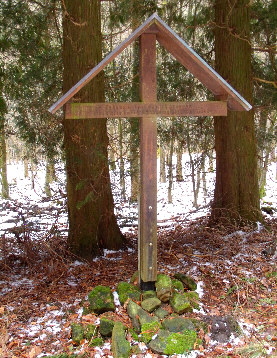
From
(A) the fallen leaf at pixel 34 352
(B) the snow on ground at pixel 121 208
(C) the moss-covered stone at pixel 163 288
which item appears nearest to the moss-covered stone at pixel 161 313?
(C) the moss-covered stone at pixel 163 288

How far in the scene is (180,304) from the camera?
3.96 m

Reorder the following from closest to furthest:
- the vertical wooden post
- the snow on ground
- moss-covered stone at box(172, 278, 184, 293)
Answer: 1. the vertical wooden post
2. moss-covered stone at box(172, 278, 184, 293)
3. the snow on ground

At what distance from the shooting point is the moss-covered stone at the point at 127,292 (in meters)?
4.13

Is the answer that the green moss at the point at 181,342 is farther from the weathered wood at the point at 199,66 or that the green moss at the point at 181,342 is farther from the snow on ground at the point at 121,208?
the snow on ground at the point at 121,208

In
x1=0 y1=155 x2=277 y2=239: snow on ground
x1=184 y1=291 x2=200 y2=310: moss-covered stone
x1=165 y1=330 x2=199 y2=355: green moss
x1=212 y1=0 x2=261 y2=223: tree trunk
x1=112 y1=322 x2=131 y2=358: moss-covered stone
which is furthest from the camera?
x1=0 y1=155 x2=277 y2=239: snow on ground

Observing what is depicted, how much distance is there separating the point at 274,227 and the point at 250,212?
643 millimetres

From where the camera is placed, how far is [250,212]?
22.2 ft

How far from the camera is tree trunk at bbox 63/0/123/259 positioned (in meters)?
5.59

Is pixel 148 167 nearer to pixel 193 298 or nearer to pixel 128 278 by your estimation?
pixel 193 298

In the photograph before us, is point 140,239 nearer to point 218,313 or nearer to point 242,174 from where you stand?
point 218,313

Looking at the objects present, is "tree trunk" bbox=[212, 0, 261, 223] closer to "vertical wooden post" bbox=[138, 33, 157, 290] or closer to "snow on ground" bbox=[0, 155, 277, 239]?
"snow on ground" bbox=[0, 155, 277, 239]

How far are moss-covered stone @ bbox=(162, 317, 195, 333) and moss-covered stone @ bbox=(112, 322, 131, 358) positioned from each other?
49 cm

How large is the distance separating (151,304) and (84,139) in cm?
292

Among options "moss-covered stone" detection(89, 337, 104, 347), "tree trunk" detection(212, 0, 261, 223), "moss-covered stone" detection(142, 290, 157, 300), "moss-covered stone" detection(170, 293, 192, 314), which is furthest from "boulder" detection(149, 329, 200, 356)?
"tree trunk" detection(212, 0, 261, 223)
